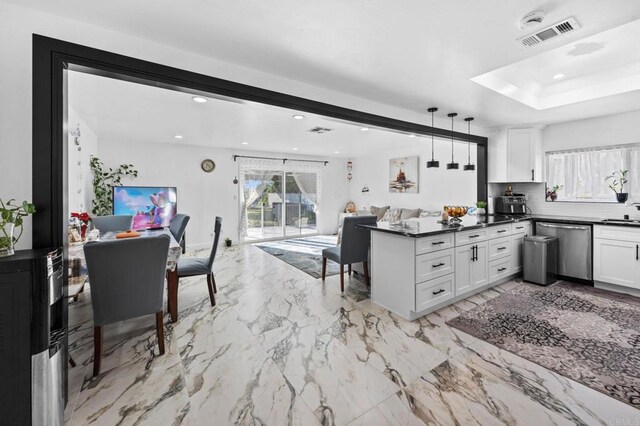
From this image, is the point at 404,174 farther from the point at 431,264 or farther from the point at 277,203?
the point at 431,264

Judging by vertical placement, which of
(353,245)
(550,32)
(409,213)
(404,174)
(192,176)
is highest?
(550,32)

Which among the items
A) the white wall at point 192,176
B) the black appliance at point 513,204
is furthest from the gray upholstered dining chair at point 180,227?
the black appliance at point 513,204

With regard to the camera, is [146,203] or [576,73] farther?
[146,203]

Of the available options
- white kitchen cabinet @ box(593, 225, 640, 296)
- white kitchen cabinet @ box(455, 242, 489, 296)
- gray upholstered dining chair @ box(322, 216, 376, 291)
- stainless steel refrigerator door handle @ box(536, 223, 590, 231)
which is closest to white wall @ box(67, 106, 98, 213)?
gray upholstered dining chair @ box(322, 216, 376, 291)

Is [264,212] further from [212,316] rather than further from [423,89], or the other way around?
[423,89]

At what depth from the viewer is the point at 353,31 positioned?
197 cm

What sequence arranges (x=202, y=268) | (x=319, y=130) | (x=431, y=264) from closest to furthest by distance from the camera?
(x=431, y=264) → (x=202, y=268) → (x=319, y=130)

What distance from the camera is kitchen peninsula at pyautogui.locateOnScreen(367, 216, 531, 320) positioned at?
285 centimetres

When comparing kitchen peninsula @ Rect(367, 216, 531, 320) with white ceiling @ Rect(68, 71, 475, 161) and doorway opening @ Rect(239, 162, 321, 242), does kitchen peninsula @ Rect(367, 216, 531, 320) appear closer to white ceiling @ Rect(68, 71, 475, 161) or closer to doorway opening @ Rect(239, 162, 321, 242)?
white ceiling @ Rect(68, 71, 475, 161)

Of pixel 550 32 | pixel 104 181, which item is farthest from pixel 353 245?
pixel 104 181

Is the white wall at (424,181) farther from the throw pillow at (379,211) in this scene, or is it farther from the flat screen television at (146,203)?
the flat screen television at (146,203)

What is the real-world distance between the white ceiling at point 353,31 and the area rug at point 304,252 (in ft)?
9.85

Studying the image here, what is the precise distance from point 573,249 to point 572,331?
6.24ft

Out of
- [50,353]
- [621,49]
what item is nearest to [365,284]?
[50,353]
